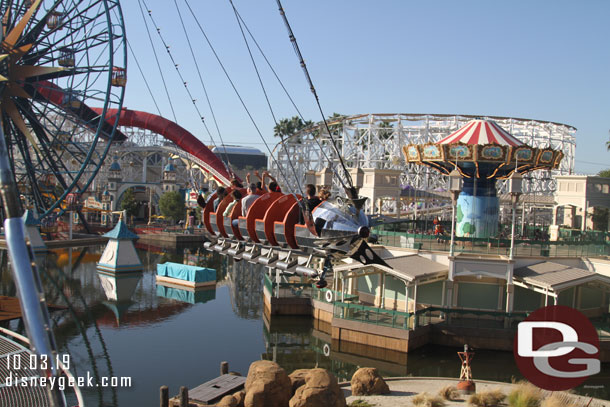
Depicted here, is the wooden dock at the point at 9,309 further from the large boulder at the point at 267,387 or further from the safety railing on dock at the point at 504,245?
the safety railing on dock at the point at 504,245

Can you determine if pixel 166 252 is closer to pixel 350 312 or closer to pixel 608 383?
pixel 350 312

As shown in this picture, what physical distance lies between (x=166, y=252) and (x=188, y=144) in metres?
13.9

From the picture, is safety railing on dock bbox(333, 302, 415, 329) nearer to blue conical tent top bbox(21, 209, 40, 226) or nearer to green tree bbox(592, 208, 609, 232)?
blue conical tent top bbox(21, 209, 40, 226)

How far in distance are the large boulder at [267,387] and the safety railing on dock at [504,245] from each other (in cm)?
1290

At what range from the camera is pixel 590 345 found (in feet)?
68.8

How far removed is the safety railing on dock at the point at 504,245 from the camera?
2609 cm

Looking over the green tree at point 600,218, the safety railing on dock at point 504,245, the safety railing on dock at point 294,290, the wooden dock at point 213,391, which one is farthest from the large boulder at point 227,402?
the green tree at point 600,218

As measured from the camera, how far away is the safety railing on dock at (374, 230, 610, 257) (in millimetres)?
26094

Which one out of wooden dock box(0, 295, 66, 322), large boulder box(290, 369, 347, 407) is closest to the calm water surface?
wooden dock box(0, 295, 66, 322)

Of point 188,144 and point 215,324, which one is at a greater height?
point 188,144

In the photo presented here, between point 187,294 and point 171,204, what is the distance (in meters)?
32.4

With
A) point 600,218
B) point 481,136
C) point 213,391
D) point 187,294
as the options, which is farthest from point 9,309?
point 600,218

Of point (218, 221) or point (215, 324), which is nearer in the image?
point (218, 221)

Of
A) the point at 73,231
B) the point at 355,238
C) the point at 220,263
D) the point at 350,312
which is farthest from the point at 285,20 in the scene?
the point at 73,231
